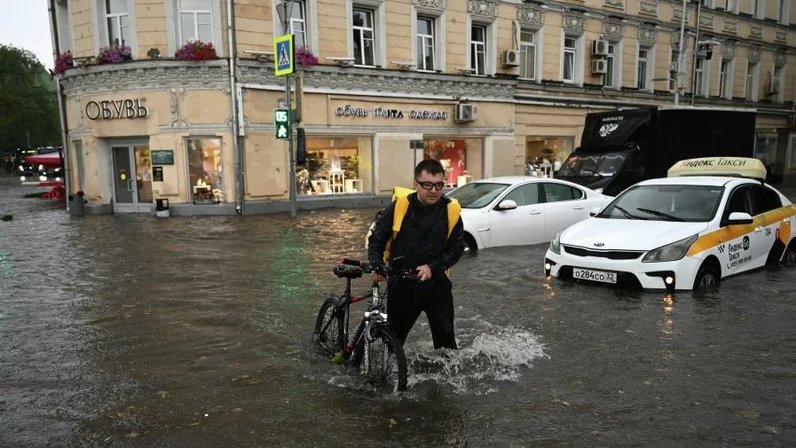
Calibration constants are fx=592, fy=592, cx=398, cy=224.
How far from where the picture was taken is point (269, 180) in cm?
1878

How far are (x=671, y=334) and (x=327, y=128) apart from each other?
15.2 meters

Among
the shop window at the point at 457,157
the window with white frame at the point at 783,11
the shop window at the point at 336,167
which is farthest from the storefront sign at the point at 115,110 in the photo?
the window with white frame at the point at 783,11

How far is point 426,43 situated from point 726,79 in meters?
21.1

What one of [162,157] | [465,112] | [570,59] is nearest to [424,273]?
[162,157]

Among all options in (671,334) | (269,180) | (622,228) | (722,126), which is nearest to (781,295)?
(622,228)

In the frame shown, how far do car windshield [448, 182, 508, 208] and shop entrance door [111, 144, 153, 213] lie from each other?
11.4m

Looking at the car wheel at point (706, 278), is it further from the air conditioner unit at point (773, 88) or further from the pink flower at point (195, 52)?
the air conditioner unit at point (773, 88)

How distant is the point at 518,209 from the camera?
11273 millimetres

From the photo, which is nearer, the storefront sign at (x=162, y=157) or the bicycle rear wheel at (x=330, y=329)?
the bicycle rear wheel at (x=330, y=329)

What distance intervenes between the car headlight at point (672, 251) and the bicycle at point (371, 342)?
13.9ft

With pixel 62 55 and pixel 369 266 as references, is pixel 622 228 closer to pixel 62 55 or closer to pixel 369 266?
pixel 369 266

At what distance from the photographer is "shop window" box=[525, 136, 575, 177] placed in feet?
84.3

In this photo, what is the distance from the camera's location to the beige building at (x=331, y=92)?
1786 centimetres

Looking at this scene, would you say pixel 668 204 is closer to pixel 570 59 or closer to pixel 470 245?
pixel 470 245
